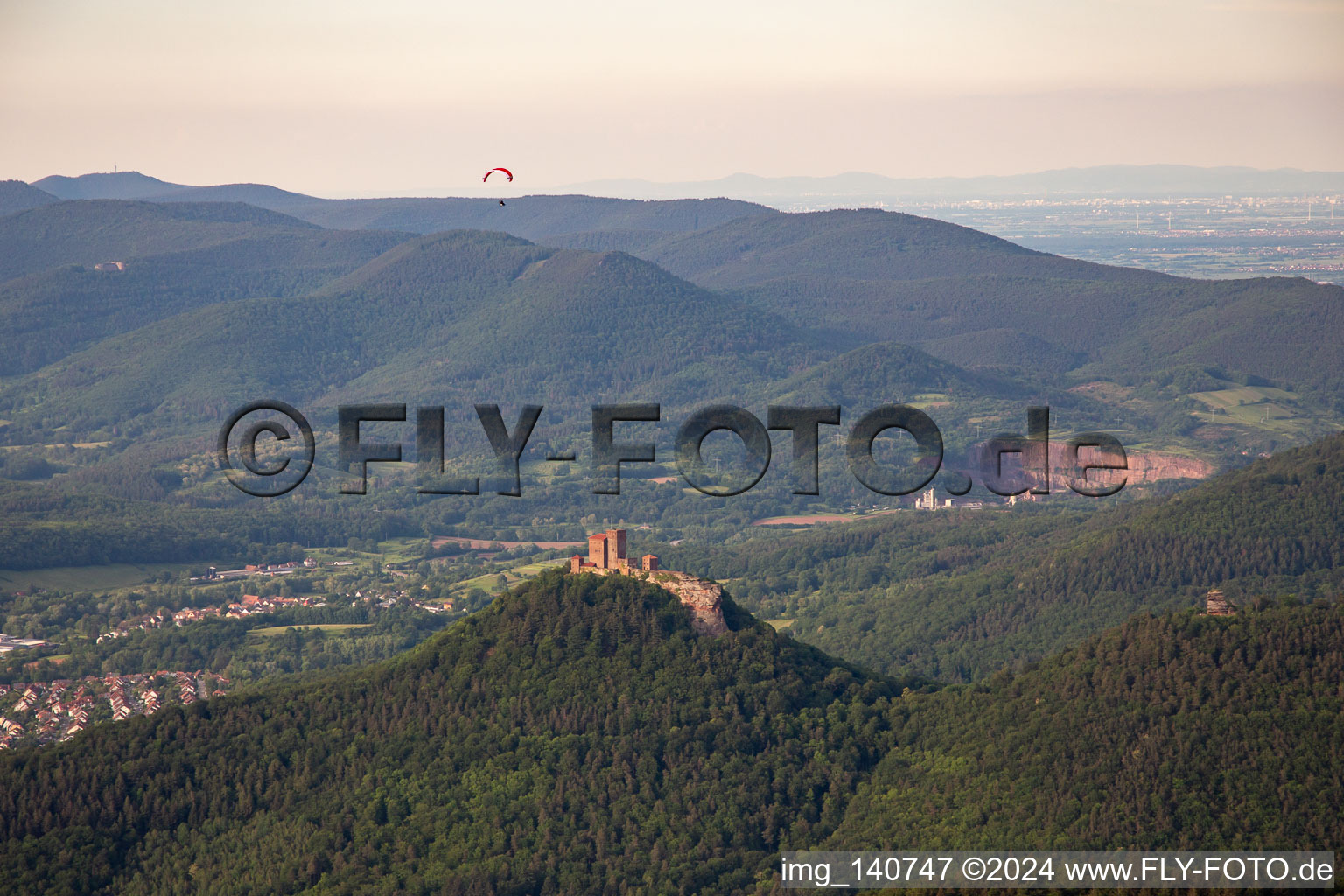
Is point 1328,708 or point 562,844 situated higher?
point 1328,708

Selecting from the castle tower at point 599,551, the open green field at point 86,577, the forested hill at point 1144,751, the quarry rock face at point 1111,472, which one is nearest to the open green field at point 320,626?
the open green field at point 86,577

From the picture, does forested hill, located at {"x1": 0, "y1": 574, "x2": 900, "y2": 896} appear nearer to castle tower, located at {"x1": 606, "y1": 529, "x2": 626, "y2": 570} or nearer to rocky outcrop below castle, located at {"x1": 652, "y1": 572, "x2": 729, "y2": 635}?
rocky outcrop below castle, located at {"x1": 652, "y1": 572, "x2": 729, "y2": 635}

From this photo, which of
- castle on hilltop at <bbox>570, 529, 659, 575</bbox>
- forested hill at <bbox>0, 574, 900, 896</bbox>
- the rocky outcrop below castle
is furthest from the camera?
castle on hilltop at <bbox>570, 529, 659, 575</bbox>

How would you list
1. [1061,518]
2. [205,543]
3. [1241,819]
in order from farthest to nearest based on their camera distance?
[205,543], [1061,518], [1241,819]

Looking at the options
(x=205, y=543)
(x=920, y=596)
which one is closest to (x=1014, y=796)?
(x=920, y=596)

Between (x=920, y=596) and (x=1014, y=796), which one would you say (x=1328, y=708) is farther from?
(x=920, y=596)

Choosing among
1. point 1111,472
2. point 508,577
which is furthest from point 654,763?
point 1111,472

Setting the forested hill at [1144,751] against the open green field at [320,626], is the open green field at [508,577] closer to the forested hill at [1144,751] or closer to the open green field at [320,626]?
the open green field at [320,626]

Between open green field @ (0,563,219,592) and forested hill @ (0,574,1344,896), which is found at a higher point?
forested hill @ (0,574,1344,896)

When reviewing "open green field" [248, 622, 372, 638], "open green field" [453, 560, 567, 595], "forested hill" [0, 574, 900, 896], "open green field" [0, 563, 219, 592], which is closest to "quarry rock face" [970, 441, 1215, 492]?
"open green field" [453, 560, 567, 595]

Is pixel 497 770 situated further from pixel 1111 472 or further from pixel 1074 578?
pixel 1111 472
